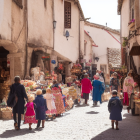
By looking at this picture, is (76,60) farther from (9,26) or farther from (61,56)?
(9,26)

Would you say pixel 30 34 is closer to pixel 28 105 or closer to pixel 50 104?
pixel 50 104

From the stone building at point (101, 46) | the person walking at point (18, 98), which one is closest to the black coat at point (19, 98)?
the person walking at point (18, 98)

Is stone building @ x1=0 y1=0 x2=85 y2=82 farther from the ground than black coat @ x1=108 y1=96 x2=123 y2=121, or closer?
farther from the ground

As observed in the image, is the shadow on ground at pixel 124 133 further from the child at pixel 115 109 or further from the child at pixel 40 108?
the child at pixel 40 108

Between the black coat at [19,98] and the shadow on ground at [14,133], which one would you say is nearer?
the shadow on ground at [14,133]

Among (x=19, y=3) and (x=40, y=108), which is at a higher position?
(x=19, y=3)

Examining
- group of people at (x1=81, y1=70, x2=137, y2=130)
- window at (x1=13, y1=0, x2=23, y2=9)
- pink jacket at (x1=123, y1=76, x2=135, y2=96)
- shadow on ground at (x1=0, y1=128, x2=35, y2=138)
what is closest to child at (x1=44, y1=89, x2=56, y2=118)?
shadow on ground at (x1=0, y1=128, x2=35, y2=138)

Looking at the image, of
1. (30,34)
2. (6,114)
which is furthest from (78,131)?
(30,34)

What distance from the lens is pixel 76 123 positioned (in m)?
9.02

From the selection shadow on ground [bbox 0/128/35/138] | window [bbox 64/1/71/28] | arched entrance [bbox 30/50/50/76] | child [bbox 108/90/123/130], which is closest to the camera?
shadow on ground [bbox 0/128/35/138]

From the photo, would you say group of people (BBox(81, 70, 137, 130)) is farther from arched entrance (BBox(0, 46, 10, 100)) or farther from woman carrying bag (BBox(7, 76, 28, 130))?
arched entrance (BBox(0, 46, 10, 100))

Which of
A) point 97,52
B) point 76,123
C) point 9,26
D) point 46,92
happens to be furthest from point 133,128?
point 97,52

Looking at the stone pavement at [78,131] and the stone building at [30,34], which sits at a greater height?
the stone building at [30,34]

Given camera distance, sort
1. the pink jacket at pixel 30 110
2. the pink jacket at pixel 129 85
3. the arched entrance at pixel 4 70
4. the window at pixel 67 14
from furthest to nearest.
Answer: the window at pixel 67 14 → the arched entrance at pixel 4 70 → the pink jacket at pixel 129 85 → the pink jacket at pixel 30 110
